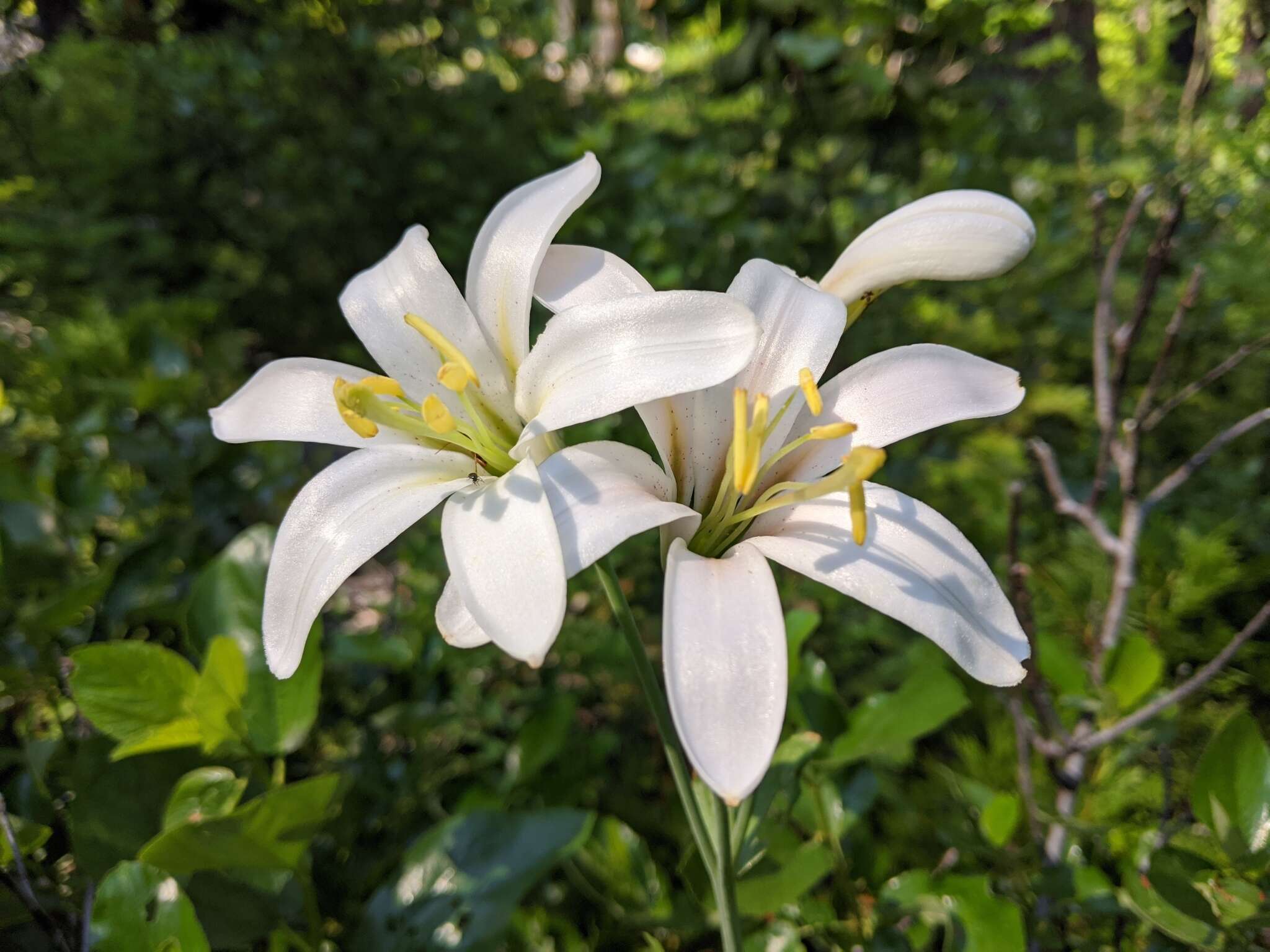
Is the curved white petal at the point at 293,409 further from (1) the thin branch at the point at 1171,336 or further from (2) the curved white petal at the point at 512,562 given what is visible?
(1) the thin branch at the point at 1171,336

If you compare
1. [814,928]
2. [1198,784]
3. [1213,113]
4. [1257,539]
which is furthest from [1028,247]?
[1213,113]

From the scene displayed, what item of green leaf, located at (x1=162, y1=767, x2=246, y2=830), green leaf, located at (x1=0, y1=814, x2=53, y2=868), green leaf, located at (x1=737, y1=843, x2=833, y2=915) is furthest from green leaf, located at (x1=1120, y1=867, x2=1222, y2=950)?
green leaf, located at (x1=0, y1=814, x2=53, y2=868)

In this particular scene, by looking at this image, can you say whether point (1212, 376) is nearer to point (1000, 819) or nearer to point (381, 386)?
point (1000, 819)

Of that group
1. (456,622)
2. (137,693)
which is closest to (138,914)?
(137,693)

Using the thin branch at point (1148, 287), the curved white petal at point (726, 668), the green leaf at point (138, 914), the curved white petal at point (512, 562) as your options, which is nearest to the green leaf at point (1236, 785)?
the thin branch at point (1148, 287)

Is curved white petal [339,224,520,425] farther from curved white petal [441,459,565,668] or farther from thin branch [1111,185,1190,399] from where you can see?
thin branch [1111,185,1190,399]

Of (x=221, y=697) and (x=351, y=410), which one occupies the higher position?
(x=351, y=410)
